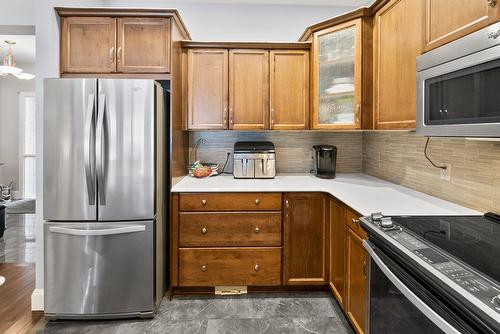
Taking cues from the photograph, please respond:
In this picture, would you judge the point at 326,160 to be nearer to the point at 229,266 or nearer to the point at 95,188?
the point at 229,266

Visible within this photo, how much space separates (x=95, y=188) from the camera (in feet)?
7.24

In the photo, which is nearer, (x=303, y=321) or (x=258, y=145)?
(x=303, y=321)

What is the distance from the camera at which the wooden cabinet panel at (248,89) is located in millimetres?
2981

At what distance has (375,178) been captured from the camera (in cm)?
301

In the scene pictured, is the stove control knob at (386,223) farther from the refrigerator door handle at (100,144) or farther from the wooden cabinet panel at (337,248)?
the refrigerator door handle at (100,144)

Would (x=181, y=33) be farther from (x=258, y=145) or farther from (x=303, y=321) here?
(x=303, y=321)

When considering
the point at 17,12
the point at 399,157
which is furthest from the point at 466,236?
the point at 17,12

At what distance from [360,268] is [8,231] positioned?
4.84 m

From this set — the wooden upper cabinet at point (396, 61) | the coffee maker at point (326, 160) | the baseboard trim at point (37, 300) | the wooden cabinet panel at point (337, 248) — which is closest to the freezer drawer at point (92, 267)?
the baseboard trim at point (37, 300)

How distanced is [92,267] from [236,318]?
3.49ft

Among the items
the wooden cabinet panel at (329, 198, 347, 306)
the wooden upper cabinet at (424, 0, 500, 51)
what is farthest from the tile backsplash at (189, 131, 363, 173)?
the wooden upper cabinet at (424, 0, 500, 51)

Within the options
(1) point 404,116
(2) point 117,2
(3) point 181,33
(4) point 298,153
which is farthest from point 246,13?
(1) point 404,116

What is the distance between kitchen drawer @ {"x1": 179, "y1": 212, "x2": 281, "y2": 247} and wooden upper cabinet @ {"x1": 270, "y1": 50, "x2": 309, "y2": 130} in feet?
2.99

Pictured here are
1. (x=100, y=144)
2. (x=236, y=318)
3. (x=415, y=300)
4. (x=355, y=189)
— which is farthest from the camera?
(x=355, y=189)
